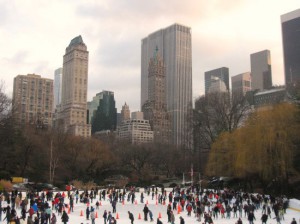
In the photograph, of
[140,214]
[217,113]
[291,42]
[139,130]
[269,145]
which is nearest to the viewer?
[140,214]

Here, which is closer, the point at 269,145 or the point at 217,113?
the point at 269,145

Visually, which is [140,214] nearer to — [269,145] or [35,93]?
[269,145]

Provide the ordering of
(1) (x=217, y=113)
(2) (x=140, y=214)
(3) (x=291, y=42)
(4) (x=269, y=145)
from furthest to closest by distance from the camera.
A: (3) (x=291, y=42)
(1) (x=217, y=113)
(4) (x=269, y=145)
(2) (x=140, y=214)

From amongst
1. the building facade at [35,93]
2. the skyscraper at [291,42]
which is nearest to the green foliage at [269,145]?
the skyscraper at [291,42]

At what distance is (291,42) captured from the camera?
17162 centimetres

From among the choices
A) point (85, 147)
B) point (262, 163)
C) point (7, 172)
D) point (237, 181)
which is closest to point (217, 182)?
point (237, 181)

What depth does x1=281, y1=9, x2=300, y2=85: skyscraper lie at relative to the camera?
168275 mm

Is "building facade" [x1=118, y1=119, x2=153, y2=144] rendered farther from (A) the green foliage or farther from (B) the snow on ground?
(B) the snow on ground

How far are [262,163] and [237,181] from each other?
13.8m

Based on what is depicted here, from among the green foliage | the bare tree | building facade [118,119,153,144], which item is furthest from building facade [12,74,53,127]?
the green foliage

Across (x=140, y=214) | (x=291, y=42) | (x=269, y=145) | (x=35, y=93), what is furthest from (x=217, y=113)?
(x=35, y=93)

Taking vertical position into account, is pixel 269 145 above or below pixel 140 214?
above

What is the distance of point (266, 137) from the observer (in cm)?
3778

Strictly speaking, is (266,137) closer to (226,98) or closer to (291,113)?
(291,113)
